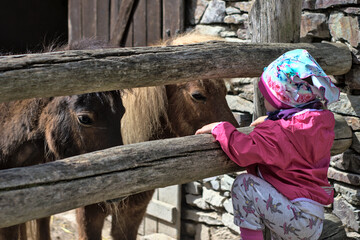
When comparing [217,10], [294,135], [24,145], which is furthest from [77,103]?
[217,10]

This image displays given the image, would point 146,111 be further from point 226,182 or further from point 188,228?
point 188,228

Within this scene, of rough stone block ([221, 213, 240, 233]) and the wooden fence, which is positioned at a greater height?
the wooden fence

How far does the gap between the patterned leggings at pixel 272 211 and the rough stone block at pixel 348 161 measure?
103cm

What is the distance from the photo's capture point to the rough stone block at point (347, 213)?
10.3 ft

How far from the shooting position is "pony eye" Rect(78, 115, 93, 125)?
2627mm

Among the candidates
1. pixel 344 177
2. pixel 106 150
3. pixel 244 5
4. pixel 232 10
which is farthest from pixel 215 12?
pixel 106 150

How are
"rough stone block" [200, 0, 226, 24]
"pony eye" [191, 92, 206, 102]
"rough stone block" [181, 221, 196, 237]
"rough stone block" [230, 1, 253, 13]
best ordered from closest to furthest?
"pony eye" [191, 92, 206, 102], "rough stone block" [230, 1, 253, 13], "rough stone block" [200, 0, 226, 24], "rough stone block" [181, 221, 196, 237]

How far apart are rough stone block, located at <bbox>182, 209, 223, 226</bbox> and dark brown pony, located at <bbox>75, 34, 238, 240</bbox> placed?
4.52 ft

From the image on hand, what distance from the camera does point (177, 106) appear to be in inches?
131

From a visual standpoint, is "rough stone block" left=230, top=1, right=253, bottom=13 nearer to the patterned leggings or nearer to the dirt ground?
the patterned leggings

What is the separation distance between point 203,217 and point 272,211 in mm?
2663

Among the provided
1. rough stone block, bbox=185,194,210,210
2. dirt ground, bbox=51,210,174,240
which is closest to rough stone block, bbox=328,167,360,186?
rough stone block, bbox=185,194,210,210

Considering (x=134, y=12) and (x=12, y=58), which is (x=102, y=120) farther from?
(x=134, y=12)

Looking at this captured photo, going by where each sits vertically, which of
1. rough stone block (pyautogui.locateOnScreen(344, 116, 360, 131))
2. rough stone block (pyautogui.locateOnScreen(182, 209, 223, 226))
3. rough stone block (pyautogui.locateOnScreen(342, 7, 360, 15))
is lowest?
rough stone block (pyautogui.locateOnScreen(182, 209, 223, 226))
